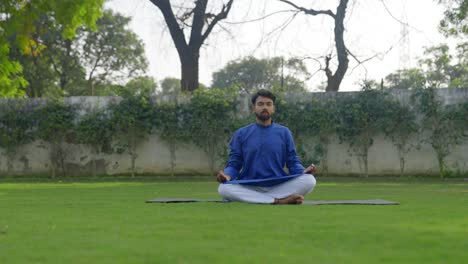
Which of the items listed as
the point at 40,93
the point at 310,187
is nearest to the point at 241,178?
the point at 310,187

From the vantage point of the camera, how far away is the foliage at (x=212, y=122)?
51.5ft

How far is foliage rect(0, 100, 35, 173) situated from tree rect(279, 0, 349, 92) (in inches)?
288

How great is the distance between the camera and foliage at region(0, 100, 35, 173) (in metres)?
16.2

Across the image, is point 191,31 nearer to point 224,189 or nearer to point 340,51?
point 340,51

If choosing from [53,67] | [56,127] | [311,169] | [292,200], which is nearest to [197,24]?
[56,127]

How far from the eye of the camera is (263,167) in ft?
23.9

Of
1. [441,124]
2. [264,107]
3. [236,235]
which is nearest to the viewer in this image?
[236,235]

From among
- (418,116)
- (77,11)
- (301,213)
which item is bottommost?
(301,213)

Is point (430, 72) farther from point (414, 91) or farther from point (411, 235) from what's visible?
point (411, 235)

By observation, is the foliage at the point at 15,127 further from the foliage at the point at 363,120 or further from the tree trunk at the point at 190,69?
the foliage at the point at 363,120

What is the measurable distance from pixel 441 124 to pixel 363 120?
1.61m

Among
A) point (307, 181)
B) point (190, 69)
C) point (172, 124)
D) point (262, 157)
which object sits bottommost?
point (307, 181)

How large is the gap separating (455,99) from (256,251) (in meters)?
12.4

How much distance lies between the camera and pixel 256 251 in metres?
3.33
